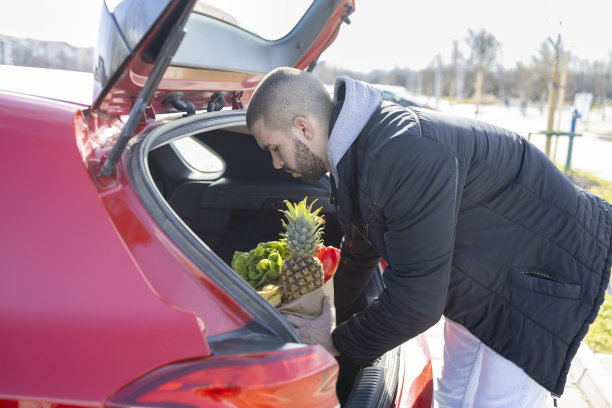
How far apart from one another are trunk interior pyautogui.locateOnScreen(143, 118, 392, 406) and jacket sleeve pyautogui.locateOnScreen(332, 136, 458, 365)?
5.17 ft

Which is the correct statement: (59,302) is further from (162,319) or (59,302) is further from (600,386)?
(600,386)

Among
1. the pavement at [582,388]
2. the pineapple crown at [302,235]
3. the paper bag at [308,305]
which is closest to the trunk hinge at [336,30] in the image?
the pineapple crown at [302,235]

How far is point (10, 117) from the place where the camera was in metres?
1.20

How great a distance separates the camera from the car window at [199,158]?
3.87 meters

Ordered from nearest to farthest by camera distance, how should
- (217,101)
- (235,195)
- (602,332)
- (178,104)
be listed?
(178,104)
(217,101)
(235,195)
(602,332)

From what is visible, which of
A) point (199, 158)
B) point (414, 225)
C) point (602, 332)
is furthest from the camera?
point (199, 158)

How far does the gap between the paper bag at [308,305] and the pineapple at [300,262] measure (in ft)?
0.09

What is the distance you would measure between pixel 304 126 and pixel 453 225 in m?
0.59

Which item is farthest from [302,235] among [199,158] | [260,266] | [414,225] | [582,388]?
[199,158]

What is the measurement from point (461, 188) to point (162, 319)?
1014 mm

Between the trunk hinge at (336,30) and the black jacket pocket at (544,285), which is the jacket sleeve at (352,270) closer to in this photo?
the black jacket pocket at (544,285)

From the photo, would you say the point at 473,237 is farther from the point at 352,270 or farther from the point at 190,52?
the point at 190,52

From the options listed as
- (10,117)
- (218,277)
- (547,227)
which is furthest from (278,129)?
(547,227)

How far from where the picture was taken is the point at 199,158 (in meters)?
4.42
